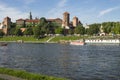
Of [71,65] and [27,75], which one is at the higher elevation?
[27,75]

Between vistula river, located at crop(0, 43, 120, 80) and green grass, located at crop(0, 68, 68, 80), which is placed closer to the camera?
green grass, located at crop(0, 68, 68, 80)

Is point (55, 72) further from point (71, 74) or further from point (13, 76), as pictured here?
A: point (13, 76)

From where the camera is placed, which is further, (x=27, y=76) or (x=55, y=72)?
(x=55, y=72)

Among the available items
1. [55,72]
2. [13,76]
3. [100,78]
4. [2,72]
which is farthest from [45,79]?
[55,72]

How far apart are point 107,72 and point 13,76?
1910 centimetres

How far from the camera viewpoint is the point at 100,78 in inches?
1586

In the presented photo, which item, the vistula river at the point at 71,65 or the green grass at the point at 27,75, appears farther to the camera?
the vistula river at the point at 71,65

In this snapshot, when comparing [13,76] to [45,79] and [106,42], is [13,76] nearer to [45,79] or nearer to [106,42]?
[45,79]

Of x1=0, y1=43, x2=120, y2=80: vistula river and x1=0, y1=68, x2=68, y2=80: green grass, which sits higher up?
x1=0, y1=68, x2=68, y2=80: green grass

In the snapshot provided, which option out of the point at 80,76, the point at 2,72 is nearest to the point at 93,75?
the point at 80,76

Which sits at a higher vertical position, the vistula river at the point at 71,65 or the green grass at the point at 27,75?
the green grass at the point at 27,75

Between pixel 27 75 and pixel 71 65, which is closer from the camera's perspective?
pixel 27 75

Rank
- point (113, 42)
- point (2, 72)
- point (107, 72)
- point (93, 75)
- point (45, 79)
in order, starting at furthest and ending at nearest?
point (113, 42) < point (107, 72) < point (93, 75) < point (2, 72) < point (45, 79)

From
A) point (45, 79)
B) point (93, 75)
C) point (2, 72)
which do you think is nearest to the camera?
point (45, 79)
